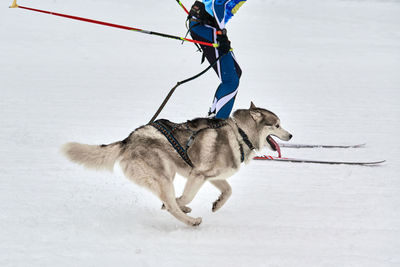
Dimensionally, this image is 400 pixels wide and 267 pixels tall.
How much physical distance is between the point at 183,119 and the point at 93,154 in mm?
3241

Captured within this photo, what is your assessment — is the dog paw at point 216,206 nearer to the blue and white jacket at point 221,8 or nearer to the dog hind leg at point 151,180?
the dog hind leg at point 151,180

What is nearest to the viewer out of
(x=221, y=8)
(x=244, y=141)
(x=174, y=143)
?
(x=174, y=143)

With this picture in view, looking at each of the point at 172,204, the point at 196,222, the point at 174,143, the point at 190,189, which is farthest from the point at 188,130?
the point at 196,222

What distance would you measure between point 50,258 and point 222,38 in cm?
266

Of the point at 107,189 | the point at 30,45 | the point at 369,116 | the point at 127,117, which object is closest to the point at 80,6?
the point at 30,45

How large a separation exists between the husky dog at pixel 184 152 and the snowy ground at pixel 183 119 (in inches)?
13.1

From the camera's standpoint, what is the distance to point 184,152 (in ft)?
12.6

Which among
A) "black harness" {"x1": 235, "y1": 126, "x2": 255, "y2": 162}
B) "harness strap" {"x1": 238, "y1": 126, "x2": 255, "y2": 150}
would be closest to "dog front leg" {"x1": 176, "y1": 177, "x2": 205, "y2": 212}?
"black harness" {"x1": 235, "y1": 126, "x2": 255, "y2": 162}

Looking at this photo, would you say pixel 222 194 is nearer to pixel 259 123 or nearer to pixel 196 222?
pixel 196 222

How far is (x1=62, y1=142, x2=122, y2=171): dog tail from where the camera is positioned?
3652mm

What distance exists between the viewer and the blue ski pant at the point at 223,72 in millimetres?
4508

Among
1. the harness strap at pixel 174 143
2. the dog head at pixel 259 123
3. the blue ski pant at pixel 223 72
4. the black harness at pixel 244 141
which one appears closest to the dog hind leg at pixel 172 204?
the harness strap at pixel 174 143

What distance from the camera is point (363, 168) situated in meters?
5.49

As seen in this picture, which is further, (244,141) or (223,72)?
(223,72)
